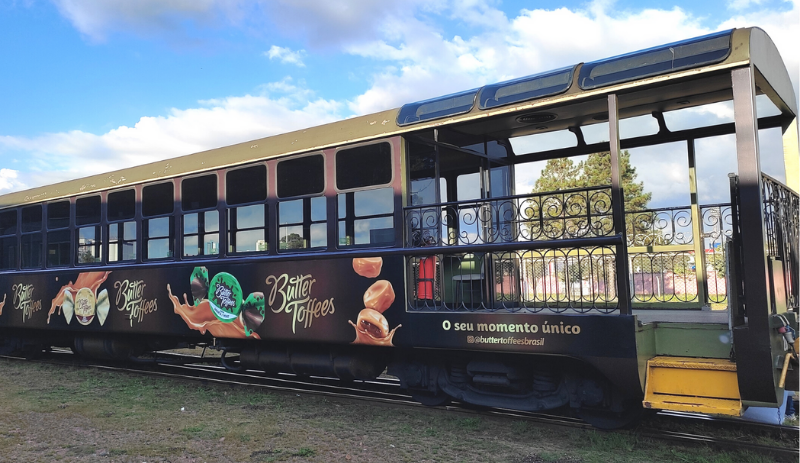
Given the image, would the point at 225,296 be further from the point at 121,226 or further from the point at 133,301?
the point at 121,226

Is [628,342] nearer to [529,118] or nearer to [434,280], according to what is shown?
[434,280]

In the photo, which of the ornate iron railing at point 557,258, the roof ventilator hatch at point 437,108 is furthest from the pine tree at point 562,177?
the roof ventilator hatch at point 437,108

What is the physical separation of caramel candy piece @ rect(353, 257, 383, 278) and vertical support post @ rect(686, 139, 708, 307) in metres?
3.66

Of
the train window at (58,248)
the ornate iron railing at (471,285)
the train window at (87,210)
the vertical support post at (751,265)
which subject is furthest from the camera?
the train window at (58,248)

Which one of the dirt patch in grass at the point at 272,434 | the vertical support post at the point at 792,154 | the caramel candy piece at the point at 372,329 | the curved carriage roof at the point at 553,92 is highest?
the curved carriage roof at the point at 553,92

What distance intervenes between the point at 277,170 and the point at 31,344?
→ 7.09 meters

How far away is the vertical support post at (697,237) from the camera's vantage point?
712 cm

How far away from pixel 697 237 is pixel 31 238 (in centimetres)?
1063

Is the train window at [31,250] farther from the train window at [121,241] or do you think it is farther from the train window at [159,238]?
the train window at [159,238]

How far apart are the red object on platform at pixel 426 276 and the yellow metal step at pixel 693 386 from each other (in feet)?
7.18

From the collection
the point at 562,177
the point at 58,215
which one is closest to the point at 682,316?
the point at 58,215

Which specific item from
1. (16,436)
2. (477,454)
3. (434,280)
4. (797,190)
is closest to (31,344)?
(16,436)

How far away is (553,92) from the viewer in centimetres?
566

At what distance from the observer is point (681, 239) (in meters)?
7.38
